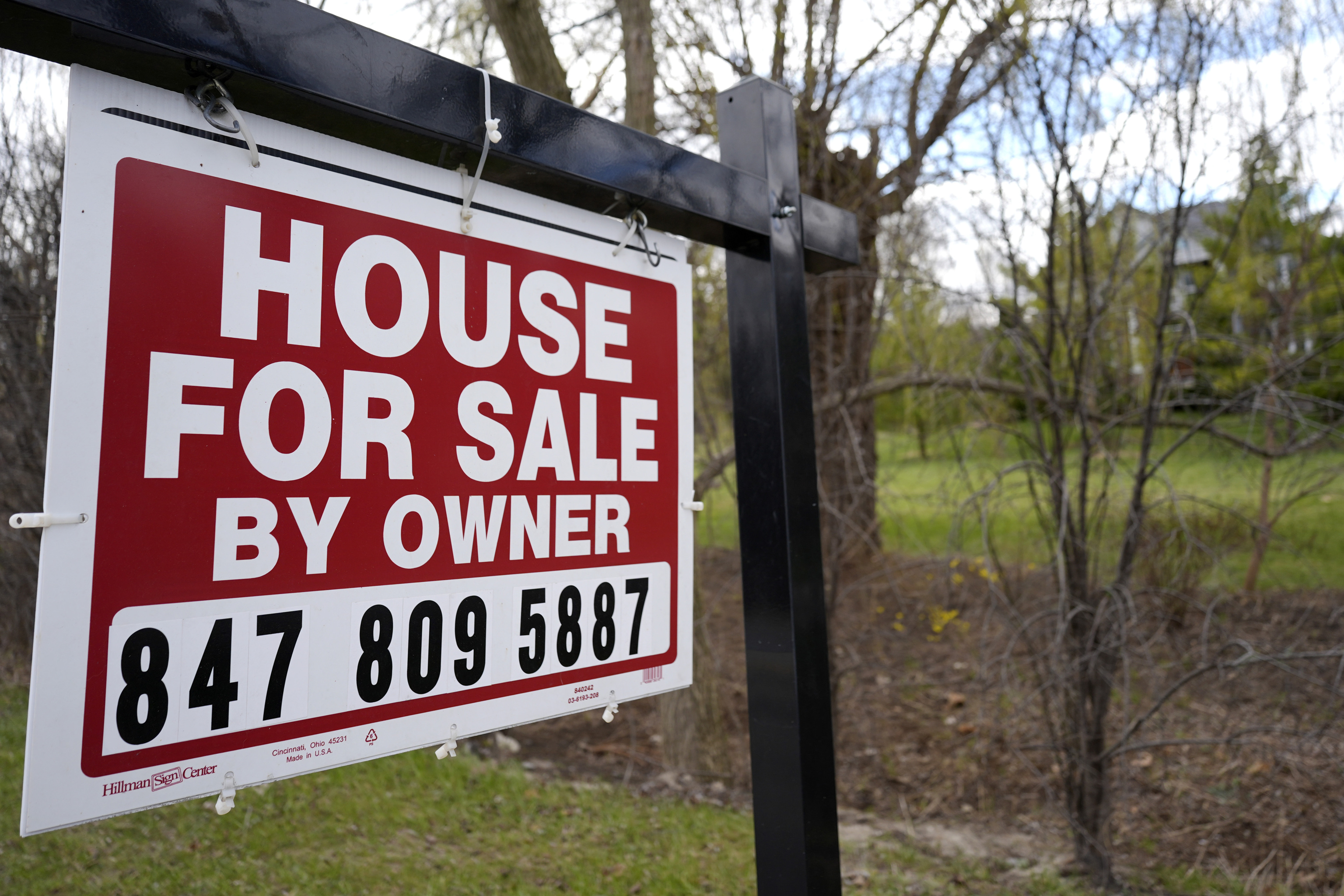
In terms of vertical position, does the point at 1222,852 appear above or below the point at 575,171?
below

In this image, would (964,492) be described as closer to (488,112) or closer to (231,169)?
(488,112)

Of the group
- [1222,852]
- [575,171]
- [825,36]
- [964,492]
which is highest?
[825,36]

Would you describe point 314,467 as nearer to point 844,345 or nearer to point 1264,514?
point 844,345

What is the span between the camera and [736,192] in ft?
6.50

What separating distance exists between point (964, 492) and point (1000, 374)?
879mm

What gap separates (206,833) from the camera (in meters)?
3.80

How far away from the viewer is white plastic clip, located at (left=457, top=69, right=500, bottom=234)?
1516mm

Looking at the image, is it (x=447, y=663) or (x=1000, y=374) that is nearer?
(x=447, y=663)

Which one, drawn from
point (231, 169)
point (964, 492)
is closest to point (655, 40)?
point (964, 492)

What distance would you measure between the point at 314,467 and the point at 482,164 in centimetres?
58

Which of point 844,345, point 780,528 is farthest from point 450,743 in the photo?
point 844,345

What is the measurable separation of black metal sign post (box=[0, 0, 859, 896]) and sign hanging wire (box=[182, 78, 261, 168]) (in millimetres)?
18

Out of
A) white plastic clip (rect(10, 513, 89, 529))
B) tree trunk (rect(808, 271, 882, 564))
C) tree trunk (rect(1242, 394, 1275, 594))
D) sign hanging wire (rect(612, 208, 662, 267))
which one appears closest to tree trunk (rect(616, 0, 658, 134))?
tree trunk (rect(808, 271, 882, 564))

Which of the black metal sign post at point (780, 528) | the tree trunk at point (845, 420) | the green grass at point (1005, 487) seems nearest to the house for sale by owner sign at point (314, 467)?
the black metal sign post at point (780, 528)
